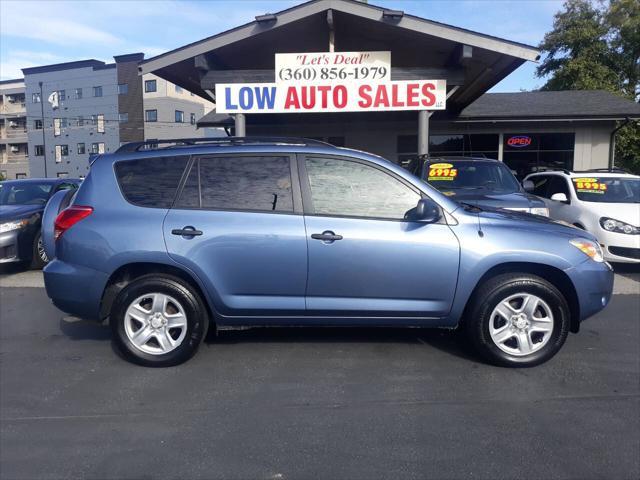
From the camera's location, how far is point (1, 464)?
3.05m

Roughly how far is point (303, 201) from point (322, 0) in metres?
6.61

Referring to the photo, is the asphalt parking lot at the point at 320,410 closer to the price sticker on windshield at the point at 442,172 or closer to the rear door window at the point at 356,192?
the rear door window at the point at 356,192

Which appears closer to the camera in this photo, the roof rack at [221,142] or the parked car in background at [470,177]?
the roof rack at [221,142]

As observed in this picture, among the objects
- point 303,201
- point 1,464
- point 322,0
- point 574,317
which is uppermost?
point 322,0

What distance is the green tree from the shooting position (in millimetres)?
26172

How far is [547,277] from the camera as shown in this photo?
4445 millimetres

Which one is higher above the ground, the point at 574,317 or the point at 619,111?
the point at 619,111

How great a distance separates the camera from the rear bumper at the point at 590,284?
169 inches

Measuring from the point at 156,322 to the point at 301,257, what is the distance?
1308 millimetres

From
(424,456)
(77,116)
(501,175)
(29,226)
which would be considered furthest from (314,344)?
(77,116)

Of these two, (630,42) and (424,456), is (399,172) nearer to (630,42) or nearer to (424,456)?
(424,456)

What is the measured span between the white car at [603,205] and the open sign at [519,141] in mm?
5786

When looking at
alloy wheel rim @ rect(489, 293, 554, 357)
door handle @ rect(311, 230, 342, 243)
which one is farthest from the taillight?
alloy wheel rim @ rect(489, 293, 554, 357)

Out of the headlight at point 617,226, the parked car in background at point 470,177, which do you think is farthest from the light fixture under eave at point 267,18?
the headlight at point 617,226
